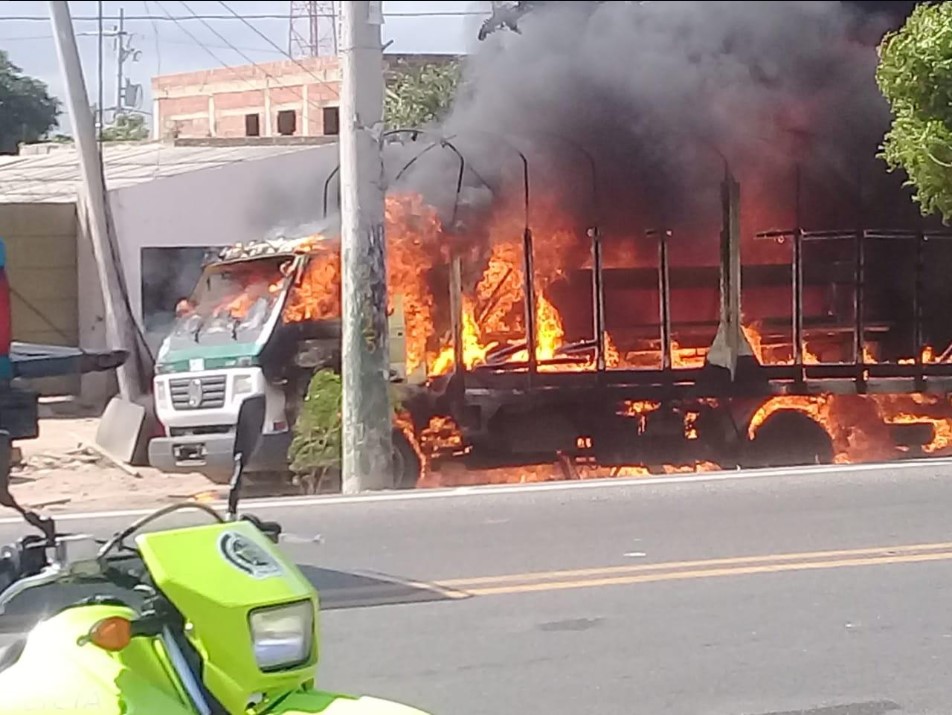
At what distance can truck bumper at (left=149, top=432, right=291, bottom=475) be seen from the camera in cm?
1223

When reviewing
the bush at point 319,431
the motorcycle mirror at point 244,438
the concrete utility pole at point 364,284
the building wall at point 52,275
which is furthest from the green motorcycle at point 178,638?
the building wall at point 52,275

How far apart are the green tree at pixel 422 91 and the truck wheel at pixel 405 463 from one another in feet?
8.55

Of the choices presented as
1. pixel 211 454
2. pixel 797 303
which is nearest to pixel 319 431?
pixel 211 454

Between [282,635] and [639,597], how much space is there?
464 centimetres

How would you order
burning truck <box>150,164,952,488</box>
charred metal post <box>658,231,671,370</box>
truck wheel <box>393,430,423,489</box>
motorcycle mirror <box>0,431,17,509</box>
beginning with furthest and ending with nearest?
charred metal post <box>658,231,671,370</box> < burning truck <box>150,164,952,488</box> < truck wheel <box>393,430,423,489</box> < motorcycle mirror <box>0,431,17,509</box>

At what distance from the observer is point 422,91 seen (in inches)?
553

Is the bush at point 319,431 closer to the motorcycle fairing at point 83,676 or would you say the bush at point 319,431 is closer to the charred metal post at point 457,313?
the charred metal post at point 457,313

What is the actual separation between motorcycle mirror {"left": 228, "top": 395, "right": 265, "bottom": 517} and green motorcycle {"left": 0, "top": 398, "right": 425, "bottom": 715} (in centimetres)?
32

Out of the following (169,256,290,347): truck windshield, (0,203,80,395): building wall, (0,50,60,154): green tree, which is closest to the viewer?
(0,50,60,154): green tree

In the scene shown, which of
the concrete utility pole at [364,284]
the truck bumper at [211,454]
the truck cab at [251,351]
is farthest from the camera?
the truck cab at [251,351]

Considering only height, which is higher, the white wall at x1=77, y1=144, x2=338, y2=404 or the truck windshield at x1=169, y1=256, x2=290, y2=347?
the white wall at x1=77, y1=144, x2=338, y2=404

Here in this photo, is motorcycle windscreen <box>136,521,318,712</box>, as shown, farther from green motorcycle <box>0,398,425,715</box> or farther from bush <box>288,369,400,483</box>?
bush <box>288,369,400,483</box>

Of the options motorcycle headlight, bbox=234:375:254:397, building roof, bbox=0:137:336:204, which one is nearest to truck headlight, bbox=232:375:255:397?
motorcycle headlight, bbox=234:375:254:397

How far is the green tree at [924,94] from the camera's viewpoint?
38.7ft
